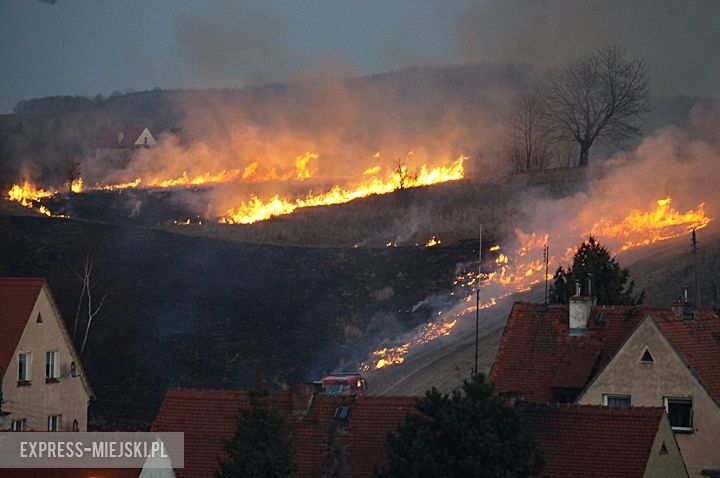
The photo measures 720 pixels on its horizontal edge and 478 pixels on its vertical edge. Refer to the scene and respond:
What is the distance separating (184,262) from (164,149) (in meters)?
36.9

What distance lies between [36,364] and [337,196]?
5259 cm

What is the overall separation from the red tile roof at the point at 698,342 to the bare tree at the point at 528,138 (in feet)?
195

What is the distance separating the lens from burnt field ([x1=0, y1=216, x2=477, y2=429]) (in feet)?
155

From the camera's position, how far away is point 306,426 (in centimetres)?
2473

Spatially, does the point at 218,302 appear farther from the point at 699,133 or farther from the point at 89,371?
the point at 699,133

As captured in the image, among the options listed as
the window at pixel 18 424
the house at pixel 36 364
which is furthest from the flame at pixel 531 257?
the window at pixel 18 424

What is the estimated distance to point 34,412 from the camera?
32031 mm

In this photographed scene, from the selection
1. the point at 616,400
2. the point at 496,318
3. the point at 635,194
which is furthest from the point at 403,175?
the point at 616,400

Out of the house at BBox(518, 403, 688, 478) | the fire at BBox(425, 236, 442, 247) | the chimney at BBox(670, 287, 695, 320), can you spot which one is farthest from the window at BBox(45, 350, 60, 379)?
the fire at BBox(425, 236, 442, 247)

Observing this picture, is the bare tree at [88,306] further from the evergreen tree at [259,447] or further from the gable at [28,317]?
the evergreen tree at [259,447]

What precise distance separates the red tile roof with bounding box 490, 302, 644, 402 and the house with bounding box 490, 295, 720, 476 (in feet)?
0.07

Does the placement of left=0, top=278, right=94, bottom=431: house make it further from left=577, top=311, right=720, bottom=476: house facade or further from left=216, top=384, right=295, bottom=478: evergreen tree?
left=577, top=311, right=720, bottom=476: house facade

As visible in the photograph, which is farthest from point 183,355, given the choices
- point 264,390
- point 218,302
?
point 264,390

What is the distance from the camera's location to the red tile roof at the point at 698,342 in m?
27.3
